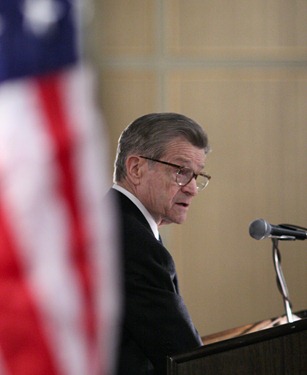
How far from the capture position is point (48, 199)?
58.7 inches

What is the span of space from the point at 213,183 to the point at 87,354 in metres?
2.80

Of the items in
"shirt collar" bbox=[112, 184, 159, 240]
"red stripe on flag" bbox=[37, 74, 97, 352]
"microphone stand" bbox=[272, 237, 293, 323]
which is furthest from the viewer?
"microphone stand" bbox=[272, 237, 293, 323]

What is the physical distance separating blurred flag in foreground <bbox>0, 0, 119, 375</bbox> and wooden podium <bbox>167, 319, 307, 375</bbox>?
0.88ft

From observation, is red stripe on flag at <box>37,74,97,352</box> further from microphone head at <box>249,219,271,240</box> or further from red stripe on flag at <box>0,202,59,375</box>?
microphone head at <box>249,219,271,240</box>

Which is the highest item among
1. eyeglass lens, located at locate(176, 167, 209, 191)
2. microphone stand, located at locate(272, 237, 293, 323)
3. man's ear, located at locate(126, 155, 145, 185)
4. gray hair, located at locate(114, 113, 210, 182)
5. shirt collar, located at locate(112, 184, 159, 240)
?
gray hair, located at locate(114, 113, 210, 182)

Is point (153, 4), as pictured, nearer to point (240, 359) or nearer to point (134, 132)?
point (134, 132)

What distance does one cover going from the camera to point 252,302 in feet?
14.3

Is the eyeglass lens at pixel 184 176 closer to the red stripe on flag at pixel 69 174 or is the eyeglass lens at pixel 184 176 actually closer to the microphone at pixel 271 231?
the microphone at pixel 271 231

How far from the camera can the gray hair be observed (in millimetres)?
1990

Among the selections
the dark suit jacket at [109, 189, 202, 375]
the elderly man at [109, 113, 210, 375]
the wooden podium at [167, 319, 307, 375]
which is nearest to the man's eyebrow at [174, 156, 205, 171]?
the elderly man at [109, 113, 210, 375]

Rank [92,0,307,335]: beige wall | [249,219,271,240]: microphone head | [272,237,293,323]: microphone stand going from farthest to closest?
[92,0,307,335]: beige wall, [272,237,293,323]: microphone stand, [249,219,271,240]: microphone head

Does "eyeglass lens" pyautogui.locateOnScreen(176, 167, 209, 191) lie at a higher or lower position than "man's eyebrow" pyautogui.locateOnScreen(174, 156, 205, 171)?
lower

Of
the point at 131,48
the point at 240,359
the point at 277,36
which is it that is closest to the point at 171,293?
→ the point at 240,359

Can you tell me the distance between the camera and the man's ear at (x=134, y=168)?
201 centimetres
